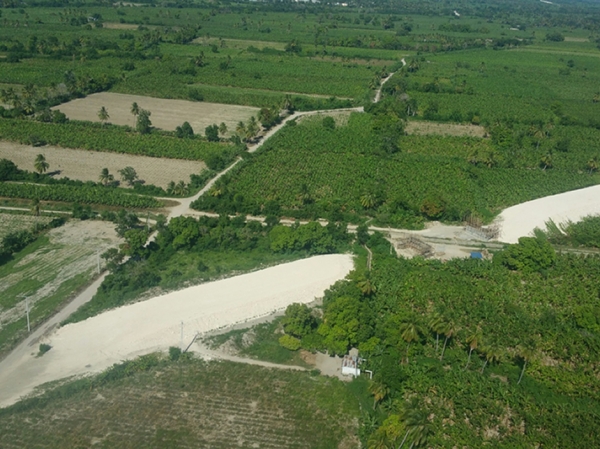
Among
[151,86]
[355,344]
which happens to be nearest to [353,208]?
[355,344]

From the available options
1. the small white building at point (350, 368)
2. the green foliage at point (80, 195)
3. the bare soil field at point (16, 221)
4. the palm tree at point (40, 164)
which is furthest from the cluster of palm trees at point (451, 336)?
the palm tree at point (40, 164)

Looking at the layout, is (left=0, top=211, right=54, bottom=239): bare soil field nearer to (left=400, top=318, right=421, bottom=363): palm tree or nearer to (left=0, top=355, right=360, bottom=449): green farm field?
(left=0, top=355, right=360, bottom=449): green farm field

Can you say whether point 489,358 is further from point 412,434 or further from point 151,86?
point 151,86

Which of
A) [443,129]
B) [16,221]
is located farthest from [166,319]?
[443,129]

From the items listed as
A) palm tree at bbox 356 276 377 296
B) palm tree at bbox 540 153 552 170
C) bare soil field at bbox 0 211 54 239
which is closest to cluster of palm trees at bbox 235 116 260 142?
bare soil field at bbox 0 211 54 239

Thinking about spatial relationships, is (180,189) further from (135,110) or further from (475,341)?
(475,341)
